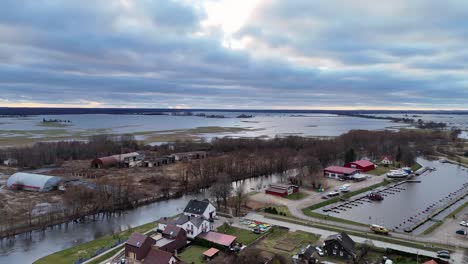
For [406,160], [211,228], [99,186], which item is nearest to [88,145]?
[99,186]

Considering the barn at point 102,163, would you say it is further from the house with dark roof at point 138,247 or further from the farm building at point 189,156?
the house with dark roof at point 138,247

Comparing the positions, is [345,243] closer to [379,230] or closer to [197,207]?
[379,230]

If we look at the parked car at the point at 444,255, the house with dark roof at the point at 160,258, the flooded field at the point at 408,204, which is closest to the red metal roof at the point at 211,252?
the house with dark roof at the point at 160,258

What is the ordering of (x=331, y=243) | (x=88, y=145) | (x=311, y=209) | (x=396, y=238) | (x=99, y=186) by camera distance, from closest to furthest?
(x=331, y=243) < (x=396, y=238) < (x=311, y=209) < (x=99, y=186) < (x=88, y=145)

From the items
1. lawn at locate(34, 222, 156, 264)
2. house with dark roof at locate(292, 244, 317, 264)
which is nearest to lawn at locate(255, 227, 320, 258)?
house with dark roof at locate(292, 244, 317, 264)

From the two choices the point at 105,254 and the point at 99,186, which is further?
the point at 99,186

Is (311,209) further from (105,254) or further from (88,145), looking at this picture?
(88,145)

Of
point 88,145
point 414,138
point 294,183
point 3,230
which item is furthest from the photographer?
point 414,138
